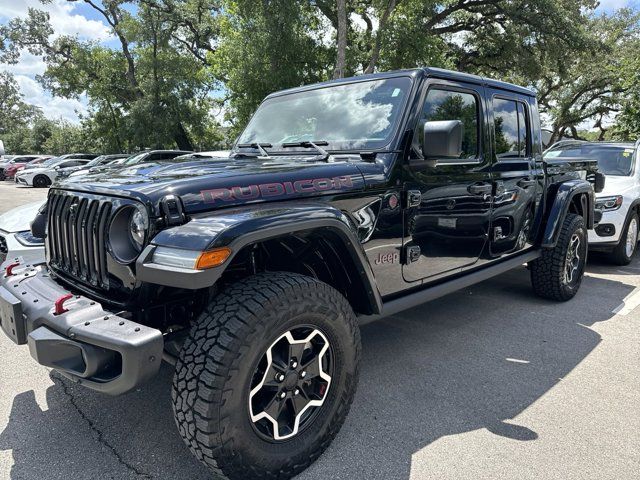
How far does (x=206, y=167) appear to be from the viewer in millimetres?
2625

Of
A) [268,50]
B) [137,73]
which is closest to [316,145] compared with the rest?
[268,50]

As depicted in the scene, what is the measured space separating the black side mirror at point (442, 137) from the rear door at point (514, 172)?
3.41 ft

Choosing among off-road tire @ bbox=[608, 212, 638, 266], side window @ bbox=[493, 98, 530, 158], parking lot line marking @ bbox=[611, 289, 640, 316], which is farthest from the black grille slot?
off-road tire @ bbox=[608, 212, 638, 266]

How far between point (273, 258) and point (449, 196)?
1.32 m

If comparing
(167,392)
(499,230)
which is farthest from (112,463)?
(499,230)

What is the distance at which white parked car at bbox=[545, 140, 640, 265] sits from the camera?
6.10 meters

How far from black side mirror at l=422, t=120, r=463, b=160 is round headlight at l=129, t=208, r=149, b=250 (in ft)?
5.29

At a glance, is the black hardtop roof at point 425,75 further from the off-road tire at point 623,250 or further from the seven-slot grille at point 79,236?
the off-road tire at point 623,250

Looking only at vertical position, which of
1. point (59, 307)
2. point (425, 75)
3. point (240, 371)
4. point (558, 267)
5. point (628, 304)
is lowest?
point (628, 304)

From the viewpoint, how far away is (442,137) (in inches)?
104

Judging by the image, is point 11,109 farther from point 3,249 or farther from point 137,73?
point 3,249

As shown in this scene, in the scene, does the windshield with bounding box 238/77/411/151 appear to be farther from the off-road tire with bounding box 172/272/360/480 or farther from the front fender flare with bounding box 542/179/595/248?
the front fender flare with bounding box 542/179/595/248

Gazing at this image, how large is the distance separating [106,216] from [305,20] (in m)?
16.6

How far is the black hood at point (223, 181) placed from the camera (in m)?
2.10
